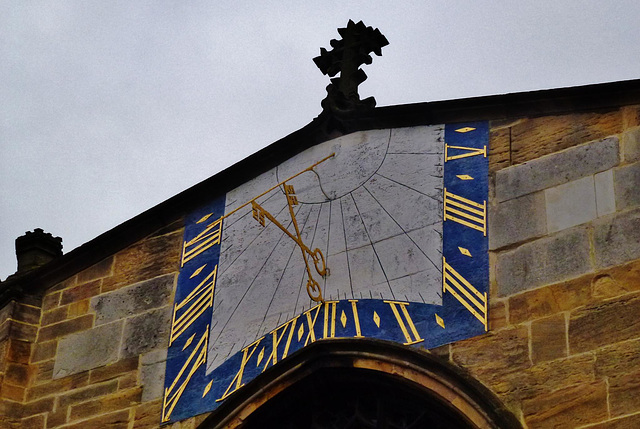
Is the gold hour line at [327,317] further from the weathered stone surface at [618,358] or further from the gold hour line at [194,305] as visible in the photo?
the weathered stone surface at [618,358]

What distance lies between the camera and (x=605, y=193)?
8.92 metres

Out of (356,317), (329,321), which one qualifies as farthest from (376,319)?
(329,321)

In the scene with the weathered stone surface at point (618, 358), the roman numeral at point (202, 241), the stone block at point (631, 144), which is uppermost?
the roman numeral at point (202, 241)

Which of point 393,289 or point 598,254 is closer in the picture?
point 598,254

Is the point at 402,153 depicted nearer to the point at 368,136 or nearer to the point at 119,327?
the point at 368,136

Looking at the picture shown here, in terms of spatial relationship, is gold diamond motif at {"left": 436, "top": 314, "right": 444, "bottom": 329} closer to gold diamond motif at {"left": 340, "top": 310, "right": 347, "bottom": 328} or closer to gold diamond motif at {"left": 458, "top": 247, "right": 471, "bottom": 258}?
gold diamond motif at {"left": 458, "top": 247, "right": 471, "bottom": 258}

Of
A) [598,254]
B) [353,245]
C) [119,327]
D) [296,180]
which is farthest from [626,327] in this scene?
[119,327]

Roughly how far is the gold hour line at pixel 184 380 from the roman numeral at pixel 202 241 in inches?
30.1

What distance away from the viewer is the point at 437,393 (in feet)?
28.8

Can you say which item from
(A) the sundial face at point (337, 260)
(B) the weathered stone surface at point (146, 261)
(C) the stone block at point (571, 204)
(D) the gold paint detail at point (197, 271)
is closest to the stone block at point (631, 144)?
(C) the stone block at point (571, 204)

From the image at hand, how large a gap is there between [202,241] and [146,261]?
1.47 feet

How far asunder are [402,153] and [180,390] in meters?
2.05

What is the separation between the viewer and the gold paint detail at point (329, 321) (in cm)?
941

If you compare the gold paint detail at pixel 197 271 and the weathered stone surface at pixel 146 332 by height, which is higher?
the gold paint detail at pixel 197 271
